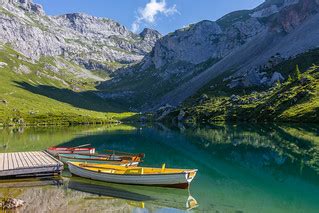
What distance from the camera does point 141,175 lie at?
3353 cm

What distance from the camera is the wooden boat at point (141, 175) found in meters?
32.5

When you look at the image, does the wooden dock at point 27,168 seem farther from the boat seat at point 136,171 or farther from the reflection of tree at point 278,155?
the reflection of tree at point 278,155

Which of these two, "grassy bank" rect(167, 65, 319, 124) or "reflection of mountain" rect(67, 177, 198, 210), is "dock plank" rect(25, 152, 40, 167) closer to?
"reflection of mountain" rect(67, 177, 198, 210)

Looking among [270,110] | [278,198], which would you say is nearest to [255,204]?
[278,198]

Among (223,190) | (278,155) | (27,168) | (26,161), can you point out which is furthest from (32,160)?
(278,155)

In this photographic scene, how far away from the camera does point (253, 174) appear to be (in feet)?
137

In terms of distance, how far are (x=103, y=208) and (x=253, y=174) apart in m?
22.2

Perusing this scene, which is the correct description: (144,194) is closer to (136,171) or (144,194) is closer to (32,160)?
(136,171)

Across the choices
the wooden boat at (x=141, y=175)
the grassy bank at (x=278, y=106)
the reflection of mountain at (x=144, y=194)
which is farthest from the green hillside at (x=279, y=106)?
the reflection of mountain at (x=144, y=194)

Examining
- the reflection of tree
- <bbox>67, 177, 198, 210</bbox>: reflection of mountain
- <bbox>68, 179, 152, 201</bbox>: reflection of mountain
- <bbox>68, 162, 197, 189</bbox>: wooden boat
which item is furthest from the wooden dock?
the reflection of tree

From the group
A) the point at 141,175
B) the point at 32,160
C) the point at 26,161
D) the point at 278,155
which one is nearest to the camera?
the point at 141,175

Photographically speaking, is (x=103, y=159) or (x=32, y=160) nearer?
(x=32, y=160)

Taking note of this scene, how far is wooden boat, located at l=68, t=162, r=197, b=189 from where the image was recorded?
107ft

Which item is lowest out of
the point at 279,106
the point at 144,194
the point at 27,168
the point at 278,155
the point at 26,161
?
the point at 144,194
